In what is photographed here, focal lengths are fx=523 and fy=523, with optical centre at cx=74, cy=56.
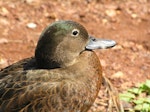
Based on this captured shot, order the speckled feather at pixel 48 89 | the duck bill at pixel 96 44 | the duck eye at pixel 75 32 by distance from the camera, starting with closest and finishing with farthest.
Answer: the speckled feather at pixel 48 89, the duck eye at pixel 75 32, the duck bill at pixel 96 44

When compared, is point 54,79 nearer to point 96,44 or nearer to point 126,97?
point 96,44

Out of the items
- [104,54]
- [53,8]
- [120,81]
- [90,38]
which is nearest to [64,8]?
[53,8]

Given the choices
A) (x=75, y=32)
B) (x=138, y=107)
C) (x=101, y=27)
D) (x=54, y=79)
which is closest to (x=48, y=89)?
(x=54, y=79)

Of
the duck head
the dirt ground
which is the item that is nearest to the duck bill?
the duck head

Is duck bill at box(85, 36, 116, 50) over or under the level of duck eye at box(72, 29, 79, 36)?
under

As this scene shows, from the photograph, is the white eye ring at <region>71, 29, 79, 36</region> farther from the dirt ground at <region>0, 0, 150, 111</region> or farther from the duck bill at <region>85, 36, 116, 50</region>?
the dirt ground at <region>0, 0, 150, 111</region>

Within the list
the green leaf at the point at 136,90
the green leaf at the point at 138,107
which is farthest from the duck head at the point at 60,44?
the green leaf at the point at 136,90

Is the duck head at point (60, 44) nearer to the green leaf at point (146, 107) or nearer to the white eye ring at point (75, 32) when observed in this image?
the white eye ring at point (75, 32)
